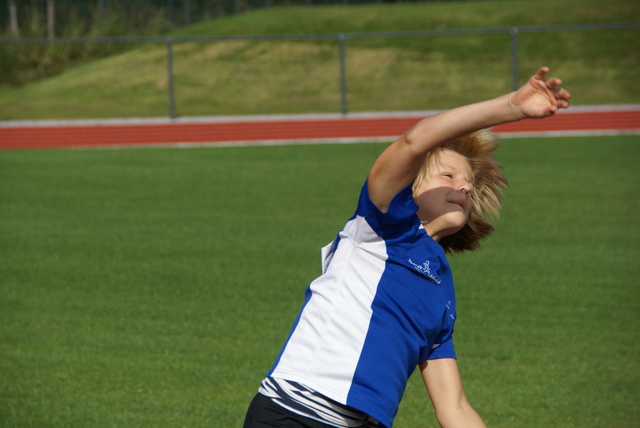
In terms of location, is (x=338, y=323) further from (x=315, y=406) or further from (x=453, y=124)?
(x=453, y=124)

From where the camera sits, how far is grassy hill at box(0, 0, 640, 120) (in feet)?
79.8

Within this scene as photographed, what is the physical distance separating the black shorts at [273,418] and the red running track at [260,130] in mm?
15701

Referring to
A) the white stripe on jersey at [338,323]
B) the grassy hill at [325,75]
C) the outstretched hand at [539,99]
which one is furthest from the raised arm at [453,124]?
the grassy hill at [325,75]

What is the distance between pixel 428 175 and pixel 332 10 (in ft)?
107

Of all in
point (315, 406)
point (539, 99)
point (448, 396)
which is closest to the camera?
point (539, 99)

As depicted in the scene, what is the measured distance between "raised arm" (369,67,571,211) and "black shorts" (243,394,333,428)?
59 cm

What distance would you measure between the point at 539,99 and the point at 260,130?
1677 cm

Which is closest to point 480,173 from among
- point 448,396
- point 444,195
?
point 444,195

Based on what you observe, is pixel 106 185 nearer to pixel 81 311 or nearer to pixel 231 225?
pixel 231 225

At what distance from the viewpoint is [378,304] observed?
7.58 ft

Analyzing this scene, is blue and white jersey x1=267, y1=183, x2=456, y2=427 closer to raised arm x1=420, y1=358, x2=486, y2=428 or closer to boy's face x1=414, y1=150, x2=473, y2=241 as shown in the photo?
boy's face x1=414, y1=150, x2=473, y2=241

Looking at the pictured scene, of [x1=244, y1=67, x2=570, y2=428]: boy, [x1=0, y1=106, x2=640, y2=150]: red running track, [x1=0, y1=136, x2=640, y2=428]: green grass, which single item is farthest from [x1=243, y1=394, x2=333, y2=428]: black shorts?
[x1=0, y1=106, x2=640, y2=150]: red running track

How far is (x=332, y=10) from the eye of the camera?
34.0 meters

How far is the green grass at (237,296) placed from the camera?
479 cm
